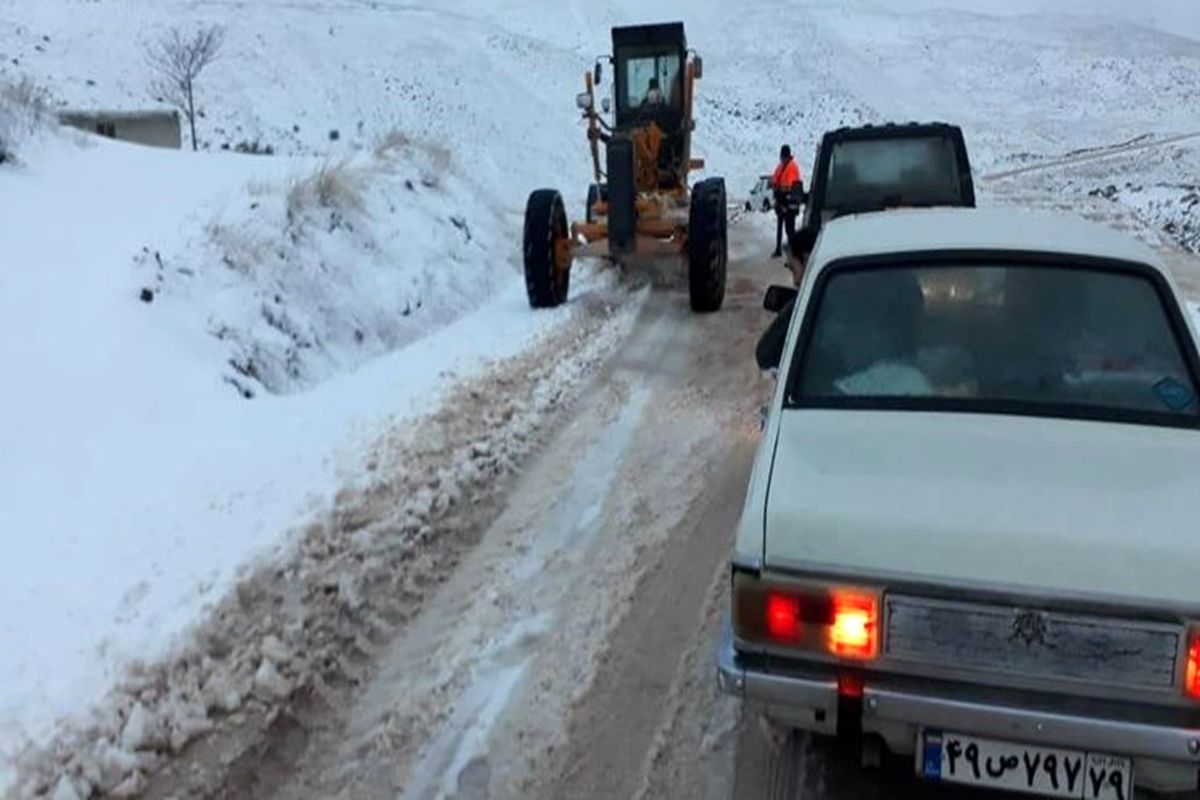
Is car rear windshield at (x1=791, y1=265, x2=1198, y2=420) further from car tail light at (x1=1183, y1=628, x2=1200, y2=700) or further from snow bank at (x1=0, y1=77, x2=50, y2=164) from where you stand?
snow bank at (x1=0, y1=77, x2=50, y2=164)

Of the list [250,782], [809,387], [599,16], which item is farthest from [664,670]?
[599,16]

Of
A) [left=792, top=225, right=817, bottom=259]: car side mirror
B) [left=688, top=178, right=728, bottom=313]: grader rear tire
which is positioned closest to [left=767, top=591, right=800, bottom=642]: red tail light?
[left=792, top=225, right=817, bottom=259]: car side mirror

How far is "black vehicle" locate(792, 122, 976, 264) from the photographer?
9844 mm

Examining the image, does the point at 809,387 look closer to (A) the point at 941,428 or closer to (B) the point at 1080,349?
(A) the point at 941,428

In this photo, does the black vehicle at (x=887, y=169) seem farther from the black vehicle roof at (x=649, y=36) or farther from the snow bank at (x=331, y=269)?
the black vehicle roof at (x=649, y=36)

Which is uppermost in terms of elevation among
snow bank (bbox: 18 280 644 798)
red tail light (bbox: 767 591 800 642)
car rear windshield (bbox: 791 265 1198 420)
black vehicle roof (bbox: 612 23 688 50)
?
black vehicle roof (bbox: 612 23 688 50)

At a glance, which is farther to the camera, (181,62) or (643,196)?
(181,62)

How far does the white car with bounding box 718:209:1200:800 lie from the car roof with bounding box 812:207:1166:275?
1.16ft

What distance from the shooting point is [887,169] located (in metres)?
10.1

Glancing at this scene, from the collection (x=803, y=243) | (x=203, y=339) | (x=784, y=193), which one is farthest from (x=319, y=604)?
(x=784, y=193)

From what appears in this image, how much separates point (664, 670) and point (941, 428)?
1515 mm

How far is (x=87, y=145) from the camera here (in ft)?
41.2

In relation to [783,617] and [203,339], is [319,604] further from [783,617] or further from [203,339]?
[203,339]

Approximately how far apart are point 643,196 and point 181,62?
20496 millimetres
